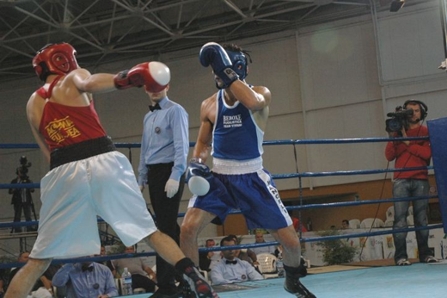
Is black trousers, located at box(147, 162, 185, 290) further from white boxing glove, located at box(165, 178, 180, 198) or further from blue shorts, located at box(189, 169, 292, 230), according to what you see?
blue shorts, located at box(189, 169, 292, 230)

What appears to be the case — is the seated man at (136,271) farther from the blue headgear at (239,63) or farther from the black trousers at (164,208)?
the blue headgear at (239,63)

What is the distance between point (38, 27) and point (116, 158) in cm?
1230

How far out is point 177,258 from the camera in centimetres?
229

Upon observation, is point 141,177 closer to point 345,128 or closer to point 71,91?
point 71,91

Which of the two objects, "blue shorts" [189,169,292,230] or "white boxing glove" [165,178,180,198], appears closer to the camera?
"blue shorts" [189,169,292,230]

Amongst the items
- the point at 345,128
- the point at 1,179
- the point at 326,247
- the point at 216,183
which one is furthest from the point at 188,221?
the point at 1,179

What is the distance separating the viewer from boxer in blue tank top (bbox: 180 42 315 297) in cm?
283

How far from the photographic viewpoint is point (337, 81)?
12422 millimetres

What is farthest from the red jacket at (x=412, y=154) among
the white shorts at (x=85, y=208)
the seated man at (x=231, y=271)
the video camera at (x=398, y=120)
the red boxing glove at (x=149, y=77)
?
the red boxing glove at (x=149, y=77)

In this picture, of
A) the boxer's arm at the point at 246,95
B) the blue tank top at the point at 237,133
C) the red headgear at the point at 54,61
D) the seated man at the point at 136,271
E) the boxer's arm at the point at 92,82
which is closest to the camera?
the boxer's arm at the point at 92,82

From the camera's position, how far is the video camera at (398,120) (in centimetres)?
513

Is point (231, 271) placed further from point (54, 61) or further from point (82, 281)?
point (54, 61)

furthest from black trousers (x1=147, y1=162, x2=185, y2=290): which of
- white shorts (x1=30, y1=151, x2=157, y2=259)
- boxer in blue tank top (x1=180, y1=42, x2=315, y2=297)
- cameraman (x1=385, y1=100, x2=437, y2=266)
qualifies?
cameraman (x1=385, y1=100, x2=437, y2=266)

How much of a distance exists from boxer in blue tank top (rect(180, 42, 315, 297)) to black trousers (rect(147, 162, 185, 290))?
0.36 metres
